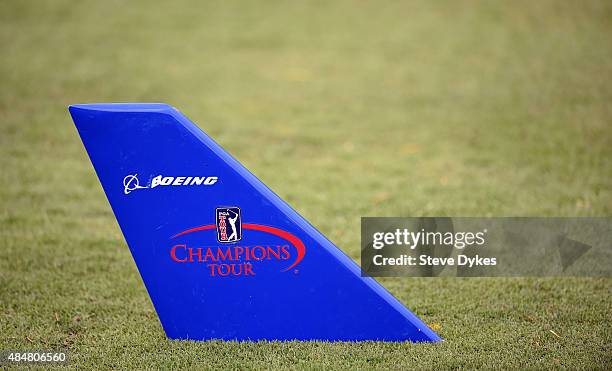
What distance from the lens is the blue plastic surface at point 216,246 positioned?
3908mm

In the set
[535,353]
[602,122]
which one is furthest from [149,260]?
[602,122]

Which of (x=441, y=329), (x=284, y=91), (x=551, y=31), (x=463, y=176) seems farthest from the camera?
(x=551, y=31)

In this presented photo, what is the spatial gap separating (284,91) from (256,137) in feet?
5.71

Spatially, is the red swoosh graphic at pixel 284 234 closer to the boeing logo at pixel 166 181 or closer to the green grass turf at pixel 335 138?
the boeing logo at pixel 166 181

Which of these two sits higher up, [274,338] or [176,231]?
[176,231]

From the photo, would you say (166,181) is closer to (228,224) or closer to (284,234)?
(228,224)

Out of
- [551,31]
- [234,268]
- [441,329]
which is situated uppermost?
[551,31]

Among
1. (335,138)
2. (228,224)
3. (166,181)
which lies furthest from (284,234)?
(335,138)

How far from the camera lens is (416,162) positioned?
7797 millimetres

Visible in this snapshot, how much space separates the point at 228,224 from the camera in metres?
4.00

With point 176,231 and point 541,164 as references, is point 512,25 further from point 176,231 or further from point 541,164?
point 176,231

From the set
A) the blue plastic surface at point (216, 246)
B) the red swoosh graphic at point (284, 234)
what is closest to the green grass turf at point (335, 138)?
the blue plastic surface at point (216, 246)

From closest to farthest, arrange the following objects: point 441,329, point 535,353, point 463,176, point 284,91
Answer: point 535,353
point 441,329
point 463,176
point 284,91

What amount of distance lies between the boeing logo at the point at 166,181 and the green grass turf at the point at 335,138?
829mm
